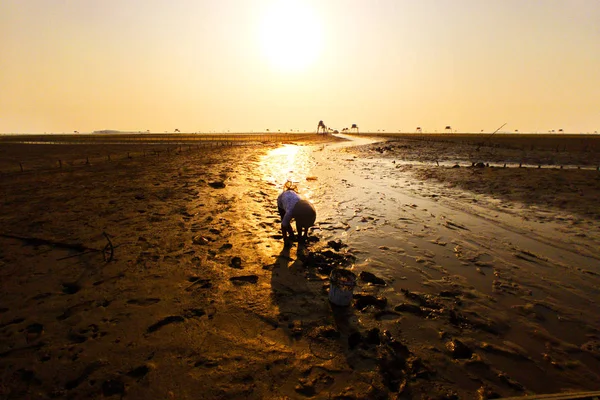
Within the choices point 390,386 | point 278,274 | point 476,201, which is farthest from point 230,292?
point 476,201

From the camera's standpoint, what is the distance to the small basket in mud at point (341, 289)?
4449 mm

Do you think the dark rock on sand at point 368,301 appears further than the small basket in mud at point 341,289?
Yes

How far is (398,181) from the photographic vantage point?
55.8 ft

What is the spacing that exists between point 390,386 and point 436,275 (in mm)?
3310

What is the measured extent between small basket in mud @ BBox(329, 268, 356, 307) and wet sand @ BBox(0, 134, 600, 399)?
144mm

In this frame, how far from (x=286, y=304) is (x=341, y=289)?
1009 millimetres

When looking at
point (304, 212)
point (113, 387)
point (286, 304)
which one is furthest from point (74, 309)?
point (304, 212)

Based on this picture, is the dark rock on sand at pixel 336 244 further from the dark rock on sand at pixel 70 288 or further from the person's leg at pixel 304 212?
the dark rock on sand at pixel 70 288

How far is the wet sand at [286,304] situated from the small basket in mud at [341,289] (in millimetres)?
144

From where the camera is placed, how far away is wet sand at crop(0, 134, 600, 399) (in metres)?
3.19

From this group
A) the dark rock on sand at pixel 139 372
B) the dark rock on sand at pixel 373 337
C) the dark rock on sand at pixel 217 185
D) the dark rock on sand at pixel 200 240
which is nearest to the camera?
the dark rock on sand at pixel 139 372

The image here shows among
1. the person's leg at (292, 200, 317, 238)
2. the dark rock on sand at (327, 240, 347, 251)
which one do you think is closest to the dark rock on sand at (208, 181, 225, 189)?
the person's leg at (292, 200, 317, 238)

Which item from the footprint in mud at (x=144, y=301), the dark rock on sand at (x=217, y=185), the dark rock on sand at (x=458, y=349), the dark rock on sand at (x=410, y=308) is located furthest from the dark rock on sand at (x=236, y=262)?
the dark rock on sand at (x=217, y=185)

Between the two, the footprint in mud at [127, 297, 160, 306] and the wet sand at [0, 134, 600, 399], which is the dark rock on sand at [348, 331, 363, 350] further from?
the footprint in mud at [127, 297, 160, 306]
